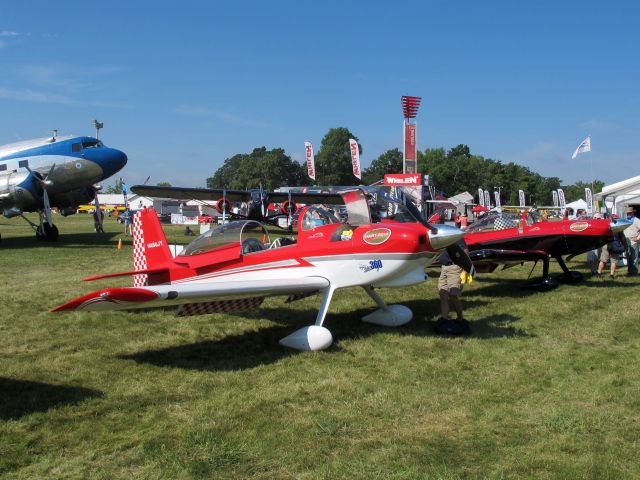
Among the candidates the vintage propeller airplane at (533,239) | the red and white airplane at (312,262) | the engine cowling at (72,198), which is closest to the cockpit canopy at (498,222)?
the vintage propeller airplane at (533,239)

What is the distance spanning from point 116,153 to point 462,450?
19.7m

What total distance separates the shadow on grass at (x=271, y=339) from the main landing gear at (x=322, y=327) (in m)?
0.09

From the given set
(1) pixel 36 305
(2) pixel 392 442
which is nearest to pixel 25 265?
(1) pixel 36 305

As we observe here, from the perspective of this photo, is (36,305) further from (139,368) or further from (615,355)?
(615,355)

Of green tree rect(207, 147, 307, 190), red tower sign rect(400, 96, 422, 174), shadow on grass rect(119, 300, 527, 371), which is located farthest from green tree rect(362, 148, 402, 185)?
shadow on grass rect(119, 300, 527, 371)

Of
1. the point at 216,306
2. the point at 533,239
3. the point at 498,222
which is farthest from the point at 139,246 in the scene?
the point at 533,239

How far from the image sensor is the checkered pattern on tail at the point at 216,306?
261 inches

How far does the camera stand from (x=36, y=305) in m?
8.63

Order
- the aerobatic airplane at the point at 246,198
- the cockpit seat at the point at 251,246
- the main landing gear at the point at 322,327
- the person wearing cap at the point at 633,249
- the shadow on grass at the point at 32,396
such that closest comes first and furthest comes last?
the shadow on grass at the point at 32,396 < the main landing gear at the point at 322,327 < the cockpit seat at the point at 251,246 < the person wearing cap at the point at 633,249 < the aerobatic airplane at the point at 246,198

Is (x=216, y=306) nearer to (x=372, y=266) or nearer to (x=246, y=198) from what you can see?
(x=372, y=266)

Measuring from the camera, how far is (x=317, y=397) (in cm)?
477

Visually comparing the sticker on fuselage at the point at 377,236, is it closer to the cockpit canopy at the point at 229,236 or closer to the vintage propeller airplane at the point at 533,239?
the cockpit canopy at the point at 229,236

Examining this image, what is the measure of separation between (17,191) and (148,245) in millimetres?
14185

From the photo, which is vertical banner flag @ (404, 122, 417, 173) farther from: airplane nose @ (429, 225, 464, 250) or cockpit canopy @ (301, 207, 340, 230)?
airplane nose @ (429, 225, 464, 250)
